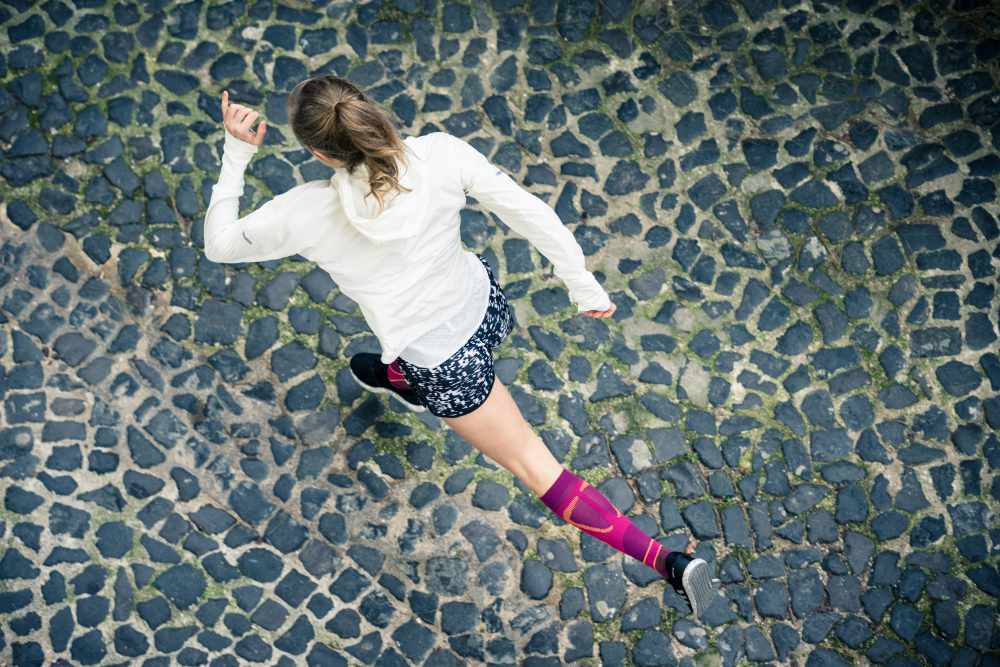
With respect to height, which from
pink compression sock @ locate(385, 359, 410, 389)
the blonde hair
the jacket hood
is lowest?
pink compression sock @ locate(385, 359, 410, 389)

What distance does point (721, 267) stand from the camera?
5.01 metres

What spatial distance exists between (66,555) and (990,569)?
390 cm

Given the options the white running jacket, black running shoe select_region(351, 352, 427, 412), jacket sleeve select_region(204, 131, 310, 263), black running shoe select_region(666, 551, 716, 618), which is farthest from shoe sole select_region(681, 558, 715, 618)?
jacket sleeve select_region(204, 131, 310, 263)

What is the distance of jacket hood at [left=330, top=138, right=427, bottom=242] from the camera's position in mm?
3092

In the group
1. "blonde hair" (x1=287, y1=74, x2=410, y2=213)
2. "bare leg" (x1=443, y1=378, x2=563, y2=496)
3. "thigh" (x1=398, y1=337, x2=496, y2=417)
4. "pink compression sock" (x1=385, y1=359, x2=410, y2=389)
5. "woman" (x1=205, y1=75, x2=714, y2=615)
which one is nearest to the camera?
"blonde hair" (x1=287, y1=74, x2=410, y2=213)

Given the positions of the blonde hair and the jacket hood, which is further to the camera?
the jacket hood

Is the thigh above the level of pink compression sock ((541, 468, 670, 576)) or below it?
above

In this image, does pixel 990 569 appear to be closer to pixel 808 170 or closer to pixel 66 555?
pixel 808 170

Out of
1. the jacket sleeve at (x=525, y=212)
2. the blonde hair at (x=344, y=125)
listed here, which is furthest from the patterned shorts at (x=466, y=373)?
the blonde hair at (x=344, y=125)

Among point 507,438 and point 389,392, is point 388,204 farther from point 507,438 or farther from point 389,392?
point 389,392

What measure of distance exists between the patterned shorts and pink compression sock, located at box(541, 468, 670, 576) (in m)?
0.47

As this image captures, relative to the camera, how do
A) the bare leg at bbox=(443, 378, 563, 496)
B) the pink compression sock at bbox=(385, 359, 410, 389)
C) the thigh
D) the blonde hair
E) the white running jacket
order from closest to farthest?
1. the blonde hair
2. the white running jacket
3. the thigh
4. the bare leg at bbox=(443, 378, 563, 496)
5. the pink compression sock at bbox=(385, 359, 410, 389)

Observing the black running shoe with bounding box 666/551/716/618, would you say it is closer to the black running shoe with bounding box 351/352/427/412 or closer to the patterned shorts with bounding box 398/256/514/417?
the patterned shorts with bounding box 398/256/514/417

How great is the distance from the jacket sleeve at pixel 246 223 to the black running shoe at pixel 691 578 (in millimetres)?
1804
